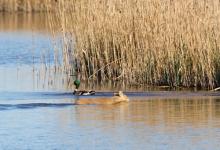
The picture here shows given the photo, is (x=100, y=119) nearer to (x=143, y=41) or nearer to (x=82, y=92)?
(x=82, y=92)

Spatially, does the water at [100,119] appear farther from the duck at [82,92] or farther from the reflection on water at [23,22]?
the reflection on water at [23,22]

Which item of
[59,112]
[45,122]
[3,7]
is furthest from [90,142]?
[3,7]

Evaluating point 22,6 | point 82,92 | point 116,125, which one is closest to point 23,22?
point 22,6

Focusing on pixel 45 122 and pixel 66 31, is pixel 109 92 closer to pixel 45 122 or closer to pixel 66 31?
pixel 66 31

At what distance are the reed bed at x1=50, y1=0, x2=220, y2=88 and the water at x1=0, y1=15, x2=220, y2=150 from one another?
60cm

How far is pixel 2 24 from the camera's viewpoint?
1291 inches

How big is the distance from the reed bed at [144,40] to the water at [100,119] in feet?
1.98

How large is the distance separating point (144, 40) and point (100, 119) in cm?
385

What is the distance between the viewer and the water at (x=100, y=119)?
9734 millimetres

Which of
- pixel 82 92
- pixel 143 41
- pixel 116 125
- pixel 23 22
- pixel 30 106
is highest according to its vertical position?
pixel 23 22

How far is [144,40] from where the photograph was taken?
15.0m

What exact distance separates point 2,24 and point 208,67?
19.5m

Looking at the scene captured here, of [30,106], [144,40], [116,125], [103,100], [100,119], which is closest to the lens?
[116,125]

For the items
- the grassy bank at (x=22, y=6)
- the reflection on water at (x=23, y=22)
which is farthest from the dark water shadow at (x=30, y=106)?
the grassy bank at (x=22, y=6)
